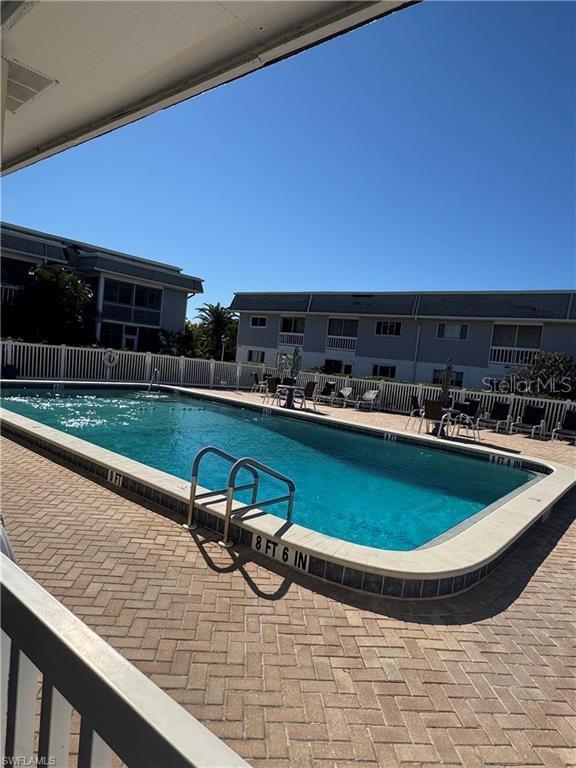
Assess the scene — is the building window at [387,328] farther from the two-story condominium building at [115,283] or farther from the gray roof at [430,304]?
the two-story condominium building at [115,283]

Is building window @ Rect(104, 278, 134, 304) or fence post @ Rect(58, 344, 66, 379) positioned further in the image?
building window @ Rect(104, 278, 134, 304)

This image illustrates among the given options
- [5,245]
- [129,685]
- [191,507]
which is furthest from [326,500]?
[5,245]

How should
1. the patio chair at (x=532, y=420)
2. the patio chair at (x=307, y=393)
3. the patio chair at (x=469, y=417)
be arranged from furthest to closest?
the patio chair at (x=307, y=393)
the patio chair at (x=532, y=420)
the patio chair at (x=469, y=417)

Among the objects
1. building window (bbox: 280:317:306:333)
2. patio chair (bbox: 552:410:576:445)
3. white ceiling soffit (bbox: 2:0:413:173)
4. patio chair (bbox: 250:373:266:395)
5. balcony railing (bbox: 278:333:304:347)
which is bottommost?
patio chair (bbox: 250:373:266:395)

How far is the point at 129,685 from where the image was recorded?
32.0 inches

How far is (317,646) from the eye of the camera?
8.95 ft

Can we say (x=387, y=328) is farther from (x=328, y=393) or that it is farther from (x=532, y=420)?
(x=532, y=420)

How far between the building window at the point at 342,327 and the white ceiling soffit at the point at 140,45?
25104mm

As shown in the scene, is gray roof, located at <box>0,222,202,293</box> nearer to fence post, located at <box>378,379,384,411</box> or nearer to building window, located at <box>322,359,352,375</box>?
building window, located at <box>322,359,352,375</box>

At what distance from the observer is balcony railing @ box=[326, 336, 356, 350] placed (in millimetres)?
27062

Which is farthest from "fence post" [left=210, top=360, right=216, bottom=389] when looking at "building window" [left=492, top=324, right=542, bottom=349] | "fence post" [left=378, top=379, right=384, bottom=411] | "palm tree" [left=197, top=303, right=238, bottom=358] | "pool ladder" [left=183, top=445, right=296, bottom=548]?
"palm tree" [left=197, top=303, right=238, bottom=358]

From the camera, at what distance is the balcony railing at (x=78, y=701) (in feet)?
2.40

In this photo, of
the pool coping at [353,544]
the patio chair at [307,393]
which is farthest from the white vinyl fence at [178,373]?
the pool coping at [353,544]

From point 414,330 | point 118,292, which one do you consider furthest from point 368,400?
point 118,292
